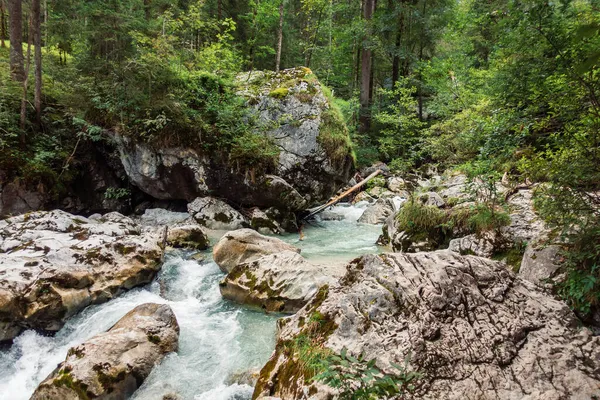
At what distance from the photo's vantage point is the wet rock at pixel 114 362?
3686 mm

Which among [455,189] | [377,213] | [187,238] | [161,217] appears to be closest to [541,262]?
[455,189]

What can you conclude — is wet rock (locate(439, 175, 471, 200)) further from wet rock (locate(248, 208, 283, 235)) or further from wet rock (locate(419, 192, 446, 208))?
wet rock (locate(248, 208, 283, 235))

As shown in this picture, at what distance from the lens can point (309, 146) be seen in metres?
11.6

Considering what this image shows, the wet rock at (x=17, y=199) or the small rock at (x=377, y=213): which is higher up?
the wet rock at (x=17, y=199)

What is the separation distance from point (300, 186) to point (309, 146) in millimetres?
1536

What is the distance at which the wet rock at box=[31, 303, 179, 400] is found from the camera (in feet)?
12.1

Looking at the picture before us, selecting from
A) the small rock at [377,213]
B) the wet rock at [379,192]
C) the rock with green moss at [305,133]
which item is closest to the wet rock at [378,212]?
the small rock at [377,213]

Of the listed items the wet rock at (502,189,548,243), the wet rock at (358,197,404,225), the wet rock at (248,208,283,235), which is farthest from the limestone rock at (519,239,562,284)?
the wet rock at (358,197,404,225)

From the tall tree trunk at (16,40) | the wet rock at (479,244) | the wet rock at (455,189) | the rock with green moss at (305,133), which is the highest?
the tall tree trunk at (16,40)

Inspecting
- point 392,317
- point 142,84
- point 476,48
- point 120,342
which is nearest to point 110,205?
point 142,84

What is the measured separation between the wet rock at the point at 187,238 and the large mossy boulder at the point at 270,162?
2689 millimetres

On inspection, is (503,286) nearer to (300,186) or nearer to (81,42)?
(300,186)

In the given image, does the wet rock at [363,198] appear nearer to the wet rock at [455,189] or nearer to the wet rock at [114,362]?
the wet rock at [455,189]

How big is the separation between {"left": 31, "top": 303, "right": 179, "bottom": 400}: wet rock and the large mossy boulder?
23.1 feet
